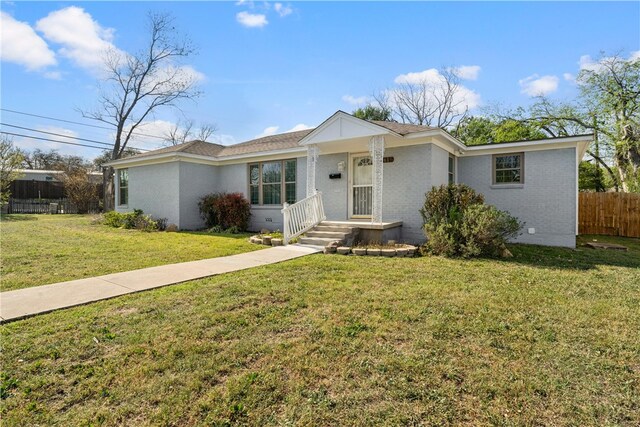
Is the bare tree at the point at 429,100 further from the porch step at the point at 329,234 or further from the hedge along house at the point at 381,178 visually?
the porch step at the point at 329,234

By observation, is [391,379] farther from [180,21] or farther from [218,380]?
[180,21]

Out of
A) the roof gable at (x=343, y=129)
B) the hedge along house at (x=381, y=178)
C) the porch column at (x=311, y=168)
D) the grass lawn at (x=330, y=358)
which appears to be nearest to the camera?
the grass lawn at (x=330, y=358)

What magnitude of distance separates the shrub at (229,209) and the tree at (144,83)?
14.9m

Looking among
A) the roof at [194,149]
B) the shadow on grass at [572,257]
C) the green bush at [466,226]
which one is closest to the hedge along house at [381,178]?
the roof at [194,149]

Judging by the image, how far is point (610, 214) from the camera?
13.2 metres

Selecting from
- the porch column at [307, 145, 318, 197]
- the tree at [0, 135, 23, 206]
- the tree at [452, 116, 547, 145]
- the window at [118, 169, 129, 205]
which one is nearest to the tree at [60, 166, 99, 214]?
the tree at [0, 135, 23, 206]

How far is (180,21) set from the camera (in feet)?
77.2

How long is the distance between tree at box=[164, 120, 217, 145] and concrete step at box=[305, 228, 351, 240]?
30.6 m

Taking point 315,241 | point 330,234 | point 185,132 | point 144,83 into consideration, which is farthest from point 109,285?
point 185,132

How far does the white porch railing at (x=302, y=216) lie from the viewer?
915 centimetres

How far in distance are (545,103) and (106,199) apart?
107 ft

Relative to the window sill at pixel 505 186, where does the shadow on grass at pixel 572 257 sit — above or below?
below

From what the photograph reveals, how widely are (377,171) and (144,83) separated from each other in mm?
23747

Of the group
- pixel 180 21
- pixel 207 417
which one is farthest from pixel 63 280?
pixel 180 21
